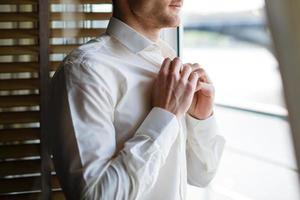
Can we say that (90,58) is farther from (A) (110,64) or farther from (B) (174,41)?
(B) (174,41)

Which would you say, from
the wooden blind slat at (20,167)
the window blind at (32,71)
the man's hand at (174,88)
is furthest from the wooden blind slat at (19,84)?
the man's hand at (174,88)

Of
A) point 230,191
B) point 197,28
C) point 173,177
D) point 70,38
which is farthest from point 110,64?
point 230,191

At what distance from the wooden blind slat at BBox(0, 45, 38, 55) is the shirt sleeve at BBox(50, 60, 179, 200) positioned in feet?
1.76

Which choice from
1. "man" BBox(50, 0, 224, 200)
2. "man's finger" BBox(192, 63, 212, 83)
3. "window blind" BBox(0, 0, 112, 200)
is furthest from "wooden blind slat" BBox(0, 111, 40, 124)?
"man's finger" BBox(192, 63, 212, 83)

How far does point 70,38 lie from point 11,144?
0.39 meters

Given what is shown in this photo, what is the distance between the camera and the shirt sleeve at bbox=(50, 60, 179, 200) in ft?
2.53

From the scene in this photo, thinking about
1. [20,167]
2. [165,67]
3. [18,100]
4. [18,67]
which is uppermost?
[165,67]

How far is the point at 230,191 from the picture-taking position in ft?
8.55

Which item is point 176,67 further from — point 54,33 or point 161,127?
point 54,33

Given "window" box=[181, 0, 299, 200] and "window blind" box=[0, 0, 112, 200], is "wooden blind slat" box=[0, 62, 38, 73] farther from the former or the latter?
"window" box=[181, 0, 299, 200]

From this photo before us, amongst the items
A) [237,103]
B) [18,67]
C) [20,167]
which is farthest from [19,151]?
[237,103]

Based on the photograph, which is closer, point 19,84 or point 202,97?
point 202,97

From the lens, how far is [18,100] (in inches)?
54.1

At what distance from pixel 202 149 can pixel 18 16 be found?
2.27 ft
